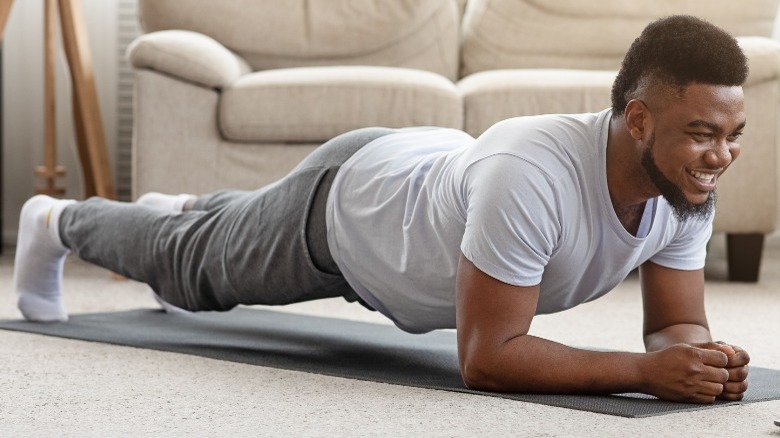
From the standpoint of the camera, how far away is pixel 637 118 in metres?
1.31

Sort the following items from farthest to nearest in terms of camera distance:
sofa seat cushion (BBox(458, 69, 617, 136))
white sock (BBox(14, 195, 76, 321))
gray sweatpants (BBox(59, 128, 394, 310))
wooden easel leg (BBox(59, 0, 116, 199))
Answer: wooden easel leg (BBox(59, 0, 116, 199)) → sofa seat cushion (BBox(458, 69, 617, 136)) → white sock (BBox(14, 195, 76, 321)) → gray sweatpants (BBox(59, 128, 394, 310))

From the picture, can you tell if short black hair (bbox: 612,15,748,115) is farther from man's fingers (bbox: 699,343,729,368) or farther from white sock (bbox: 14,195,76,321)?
white sock (bbox: 14,195,76,321)

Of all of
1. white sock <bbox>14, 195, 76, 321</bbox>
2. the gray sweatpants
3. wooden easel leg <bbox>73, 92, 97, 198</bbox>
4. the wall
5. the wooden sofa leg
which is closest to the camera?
the gray sweatpants

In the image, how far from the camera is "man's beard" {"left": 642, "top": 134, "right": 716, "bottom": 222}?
1.30 meters

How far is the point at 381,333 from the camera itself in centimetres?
202

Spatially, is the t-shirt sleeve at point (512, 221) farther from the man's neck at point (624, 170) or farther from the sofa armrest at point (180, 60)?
the sofa armrest at point (180, 60)

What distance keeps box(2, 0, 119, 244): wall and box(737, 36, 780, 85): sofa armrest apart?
2.12 metres

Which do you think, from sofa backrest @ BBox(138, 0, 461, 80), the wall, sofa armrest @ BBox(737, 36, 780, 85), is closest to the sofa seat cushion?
sofa armrest @ BBox(737, 36, 780, 85)

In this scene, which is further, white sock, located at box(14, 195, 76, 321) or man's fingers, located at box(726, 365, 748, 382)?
white sock, located at box(14, 195, 76, 321)

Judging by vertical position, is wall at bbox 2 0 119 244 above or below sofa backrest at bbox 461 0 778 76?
below

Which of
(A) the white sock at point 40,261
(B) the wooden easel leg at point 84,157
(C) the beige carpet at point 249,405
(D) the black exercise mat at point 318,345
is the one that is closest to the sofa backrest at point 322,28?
(B) the wooden easel leg at point 84,157

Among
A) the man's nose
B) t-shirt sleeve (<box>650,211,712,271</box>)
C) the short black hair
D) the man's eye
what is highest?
the short black hair

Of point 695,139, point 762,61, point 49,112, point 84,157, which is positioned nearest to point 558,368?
point 695,139

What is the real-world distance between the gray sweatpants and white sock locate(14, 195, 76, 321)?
0.04 metres
